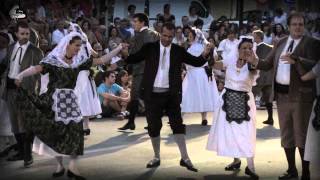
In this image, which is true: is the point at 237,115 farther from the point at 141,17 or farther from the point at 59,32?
the point at 59,32

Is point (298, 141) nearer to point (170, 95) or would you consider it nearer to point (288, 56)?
point (288, 56)

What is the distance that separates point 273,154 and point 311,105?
5.83ft

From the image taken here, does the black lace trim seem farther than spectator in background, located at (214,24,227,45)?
No

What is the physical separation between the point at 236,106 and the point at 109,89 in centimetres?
528

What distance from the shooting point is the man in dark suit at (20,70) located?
24.1 ft

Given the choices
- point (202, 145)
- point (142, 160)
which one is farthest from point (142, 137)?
point (142, 160)

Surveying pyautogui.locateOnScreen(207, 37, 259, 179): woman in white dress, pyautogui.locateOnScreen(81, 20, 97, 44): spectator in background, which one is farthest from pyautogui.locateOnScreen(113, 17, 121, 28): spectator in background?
pyautogui.locateOnScreen(207, 37, 259, 179): woman in white dress

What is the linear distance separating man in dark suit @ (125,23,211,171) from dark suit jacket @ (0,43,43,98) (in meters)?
1.11

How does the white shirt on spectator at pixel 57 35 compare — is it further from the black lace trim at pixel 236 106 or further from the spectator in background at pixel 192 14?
the black lace trim at pixel 236 106

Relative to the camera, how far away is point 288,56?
641 centimetres

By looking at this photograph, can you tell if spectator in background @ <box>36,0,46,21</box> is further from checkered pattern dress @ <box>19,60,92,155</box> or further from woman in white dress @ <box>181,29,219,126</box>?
checkered pattern dress @ <box>19,60,92,155</box>

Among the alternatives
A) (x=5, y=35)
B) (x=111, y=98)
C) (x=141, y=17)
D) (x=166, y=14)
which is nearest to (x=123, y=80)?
(x=111, y=98)

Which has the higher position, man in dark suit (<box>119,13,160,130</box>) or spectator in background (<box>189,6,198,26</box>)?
spectator in background (<box>189,6,198,26</box>)

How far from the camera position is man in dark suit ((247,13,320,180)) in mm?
6520
